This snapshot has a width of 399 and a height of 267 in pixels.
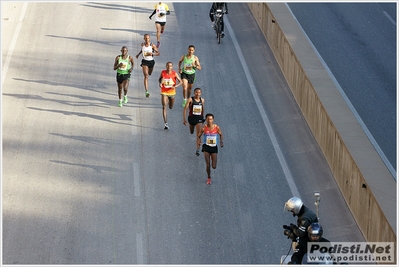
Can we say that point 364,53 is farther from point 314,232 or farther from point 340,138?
point 314,232

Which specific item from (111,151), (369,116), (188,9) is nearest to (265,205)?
(111,151)

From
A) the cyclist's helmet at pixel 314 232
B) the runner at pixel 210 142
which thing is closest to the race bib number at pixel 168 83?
the runner at pixel 210 142

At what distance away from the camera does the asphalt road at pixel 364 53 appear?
21875 millimetres

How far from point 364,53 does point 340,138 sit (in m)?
9.42

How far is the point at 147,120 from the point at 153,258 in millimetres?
6132

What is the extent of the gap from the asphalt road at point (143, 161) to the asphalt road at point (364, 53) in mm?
1941

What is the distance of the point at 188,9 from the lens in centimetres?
2962

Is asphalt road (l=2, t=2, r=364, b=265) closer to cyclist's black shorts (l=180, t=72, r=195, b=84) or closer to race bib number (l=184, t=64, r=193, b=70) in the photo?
cyclist's black shorts (l=180, t=72, r=195, b=84)

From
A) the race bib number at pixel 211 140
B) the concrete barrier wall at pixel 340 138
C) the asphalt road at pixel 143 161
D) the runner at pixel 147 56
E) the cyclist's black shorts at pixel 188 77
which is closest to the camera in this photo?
the concrete barrier wall at pixel 340 138

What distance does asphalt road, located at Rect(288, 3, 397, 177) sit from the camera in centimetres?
2188

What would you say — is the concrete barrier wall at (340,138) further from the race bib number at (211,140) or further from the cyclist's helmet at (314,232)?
the race bib number at (211,140)

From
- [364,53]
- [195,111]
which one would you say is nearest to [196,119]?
[195,111]

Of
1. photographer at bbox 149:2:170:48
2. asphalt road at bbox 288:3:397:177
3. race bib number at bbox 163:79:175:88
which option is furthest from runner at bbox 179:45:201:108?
photographer at bbox 149:2:170:48

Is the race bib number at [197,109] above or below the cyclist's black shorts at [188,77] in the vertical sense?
above
